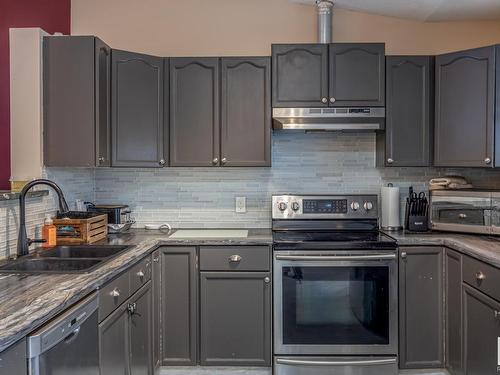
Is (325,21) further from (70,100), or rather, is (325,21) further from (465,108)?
(70,100)

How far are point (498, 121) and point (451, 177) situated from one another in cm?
48

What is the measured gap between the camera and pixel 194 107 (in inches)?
119

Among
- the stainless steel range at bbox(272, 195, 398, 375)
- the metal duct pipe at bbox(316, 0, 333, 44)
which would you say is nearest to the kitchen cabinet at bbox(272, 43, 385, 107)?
the metal duct pipe at bbox(316, 0, 333, 44)

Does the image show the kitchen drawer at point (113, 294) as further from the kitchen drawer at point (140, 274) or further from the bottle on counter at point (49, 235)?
the bottle on counter at point (49, 235)

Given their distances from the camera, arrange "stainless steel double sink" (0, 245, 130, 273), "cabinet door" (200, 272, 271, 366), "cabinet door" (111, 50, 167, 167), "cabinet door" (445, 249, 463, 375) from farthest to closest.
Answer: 1. "cabinet door" (111, 50, 167, 167)
2. "cabinet door" (200, 272, 271, 366)
3. "cabinet door" (445, 249, 463, 375)
4. "stainless steel double sink" (0, 245, 130, 273)

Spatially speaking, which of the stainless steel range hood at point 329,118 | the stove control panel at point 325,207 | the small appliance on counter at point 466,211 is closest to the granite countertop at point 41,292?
the stove control panel at point 325,207

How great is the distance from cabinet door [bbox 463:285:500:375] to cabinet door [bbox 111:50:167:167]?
81.9 inches

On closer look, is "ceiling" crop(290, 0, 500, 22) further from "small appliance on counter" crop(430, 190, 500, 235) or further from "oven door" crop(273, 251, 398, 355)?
"oven door" crop(273, 251, 398, 355)

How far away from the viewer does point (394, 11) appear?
3.17 metres

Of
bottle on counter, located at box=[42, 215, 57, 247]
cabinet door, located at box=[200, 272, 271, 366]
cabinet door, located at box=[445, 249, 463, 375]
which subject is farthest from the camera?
cabinet door, located at box=[200, 272, 271, 366]

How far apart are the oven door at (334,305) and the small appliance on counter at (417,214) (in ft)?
1.45

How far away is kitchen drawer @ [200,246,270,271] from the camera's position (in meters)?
2.73

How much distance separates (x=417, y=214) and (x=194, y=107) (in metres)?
1.71

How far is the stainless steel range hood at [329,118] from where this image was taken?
2939mm
